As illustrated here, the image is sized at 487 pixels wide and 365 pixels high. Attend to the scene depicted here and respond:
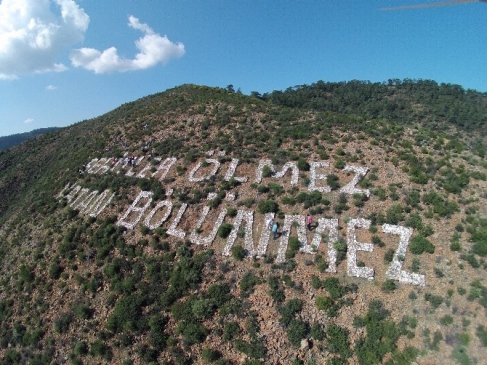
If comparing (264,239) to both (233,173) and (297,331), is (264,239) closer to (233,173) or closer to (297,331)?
(297,331)

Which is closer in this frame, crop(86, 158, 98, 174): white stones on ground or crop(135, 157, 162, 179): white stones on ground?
crop(135, 157, 162, 179): white stones on ground

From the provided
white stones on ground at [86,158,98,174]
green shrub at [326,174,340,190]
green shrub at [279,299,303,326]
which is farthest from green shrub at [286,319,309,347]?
white stones on ground at [86,158,98,174]

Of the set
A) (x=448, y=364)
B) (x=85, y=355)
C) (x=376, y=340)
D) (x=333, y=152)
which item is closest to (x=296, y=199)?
(x=333, y=152)

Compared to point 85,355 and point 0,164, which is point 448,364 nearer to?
point 85,355

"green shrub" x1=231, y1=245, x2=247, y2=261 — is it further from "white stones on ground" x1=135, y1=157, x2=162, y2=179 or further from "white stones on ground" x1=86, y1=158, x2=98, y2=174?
"white stones on ground" x1=86, y1=158, x2=98, y2=174

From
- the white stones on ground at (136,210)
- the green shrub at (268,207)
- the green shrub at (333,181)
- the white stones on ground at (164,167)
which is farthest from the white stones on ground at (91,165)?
the green shrub at (333,181)
